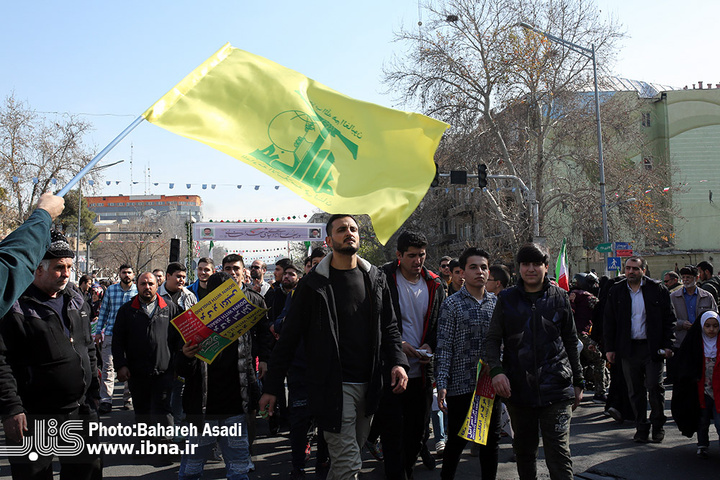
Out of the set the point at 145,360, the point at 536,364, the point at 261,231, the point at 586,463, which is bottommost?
the point at 586,463

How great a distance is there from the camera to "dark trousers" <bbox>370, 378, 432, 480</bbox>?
4.64 metres

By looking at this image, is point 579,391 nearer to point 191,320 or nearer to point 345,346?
point 345,346

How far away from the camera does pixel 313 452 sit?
24.1 feet

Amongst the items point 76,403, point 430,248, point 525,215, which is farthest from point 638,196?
point 76,403

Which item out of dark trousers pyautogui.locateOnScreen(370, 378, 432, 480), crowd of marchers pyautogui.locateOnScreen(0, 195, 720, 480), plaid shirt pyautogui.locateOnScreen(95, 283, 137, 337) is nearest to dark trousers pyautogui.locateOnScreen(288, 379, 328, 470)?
crowd of marchers pyautogui.locateOnScreen(0, 195, 720, 480)

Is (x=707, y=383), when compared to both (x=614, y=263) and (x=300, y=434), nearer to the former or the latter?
(x=300, y=434)

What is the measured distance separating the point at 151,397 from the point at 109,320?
296 centimetres

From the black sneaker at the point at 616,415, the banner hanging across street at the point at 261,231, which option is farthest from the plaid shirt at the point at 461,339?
the banner hanging across street at the point at 261,231

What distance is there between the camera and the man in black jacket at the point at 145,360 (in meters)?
7.07

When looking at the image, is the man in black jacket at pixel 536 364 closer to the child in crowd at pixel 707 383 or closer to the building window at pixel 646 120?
the child in crowd at pixel 707 383

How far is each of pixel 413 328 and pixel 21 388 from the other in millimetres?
2932

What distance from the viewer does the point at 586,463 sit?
6.19 m
